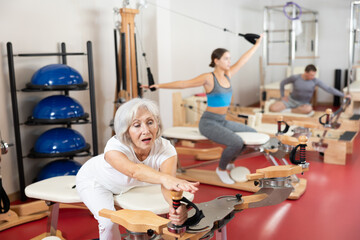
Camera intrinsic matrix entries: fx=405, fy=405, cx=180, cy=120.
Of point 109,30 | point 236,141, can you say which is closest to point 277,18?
point 109,30

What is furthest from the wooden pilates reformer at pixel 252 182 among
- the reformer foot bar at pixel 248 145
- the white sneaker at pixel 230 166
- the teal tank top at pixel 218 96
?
the teal tank top at pixel 218 96

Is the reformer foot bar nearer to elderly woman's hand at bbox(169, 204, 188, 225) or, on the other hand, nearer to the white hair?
the white hair

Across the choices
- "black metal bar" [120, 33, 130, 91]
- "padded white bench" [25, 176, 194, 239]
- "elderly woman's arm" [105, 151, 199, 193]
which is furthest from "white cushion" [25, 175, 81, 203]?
"black metal bar" [120, 33, 130, 91]

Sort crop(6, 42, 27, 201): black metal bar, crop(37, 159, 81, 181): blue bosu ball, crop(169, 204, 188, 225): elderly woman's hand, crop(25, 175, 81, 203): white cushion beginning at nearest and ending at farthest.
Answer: crop(169, 204, 188, 225): elderly woman's hand < crop(25, 175, 81, 203): white cushion < crop(6, 42, 27, 201): black metal bar < crop(37, 159, 81, 181): blue bosu ball

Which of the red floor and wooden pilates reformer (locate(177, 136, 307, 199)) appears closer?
the red floor

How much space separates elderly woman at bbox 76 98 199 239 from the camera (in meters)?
1.74

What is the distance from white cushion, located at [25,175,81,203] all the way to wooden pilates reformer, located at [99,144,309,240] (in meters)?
0.64

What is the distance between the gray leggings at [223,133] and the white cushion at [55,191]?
136 cm

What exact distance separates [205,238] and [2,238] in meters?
1.64

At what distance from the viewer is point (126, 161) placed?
1.71 meters

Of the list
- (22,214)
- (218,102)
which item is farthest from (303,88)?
(22,214)

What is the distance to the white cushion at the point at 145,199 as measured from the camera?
1.77 metres

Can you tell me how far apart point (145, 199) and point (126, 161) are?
0.26 m

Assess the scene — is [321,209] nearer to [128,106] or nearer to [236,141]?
[236,141]
